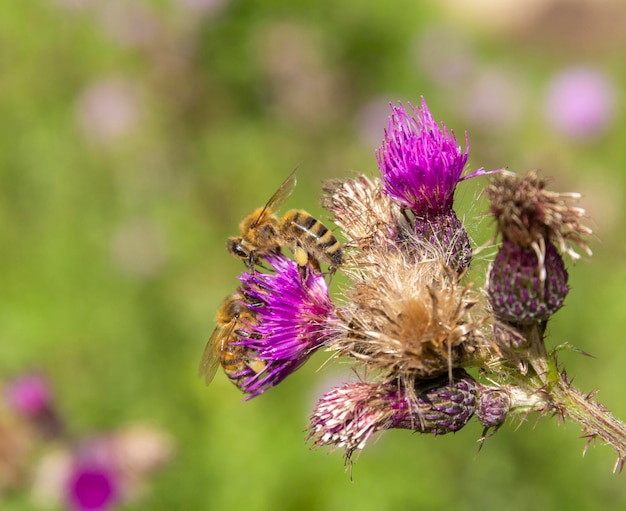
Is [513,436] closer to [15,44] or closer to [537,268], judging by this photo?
[537,268]

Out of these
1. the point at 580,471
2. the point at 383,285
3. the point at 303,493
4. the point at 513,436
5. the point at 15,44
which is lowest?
the point at 580,471

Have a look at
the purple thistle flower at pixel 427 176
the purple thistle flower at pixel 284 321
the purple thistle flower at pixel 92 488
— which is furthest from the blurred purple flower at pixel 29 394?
the purple thistle flower at pixel 427 176

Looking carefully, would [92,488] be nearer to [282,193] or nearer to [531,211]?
[282,193]

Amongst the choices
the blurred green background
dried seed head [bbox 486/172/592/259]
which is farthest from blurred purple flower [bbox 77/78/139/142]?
dried seed head [bbox 486/172/592/259]

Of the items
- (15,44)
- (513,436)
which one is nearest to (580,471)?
(513,436)

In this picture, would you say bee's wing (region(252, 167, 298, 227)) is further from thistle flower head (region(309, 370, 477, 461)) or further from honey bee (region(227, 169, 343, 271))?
thistle flower head (region(309, 370, 477, 461))

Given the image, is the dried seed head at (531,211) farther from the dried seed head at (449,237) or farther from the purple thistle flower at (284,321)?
the purple thistle flower at (284,321)

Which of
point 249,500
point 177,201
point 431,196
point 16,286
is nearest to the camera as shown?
point 431,196
